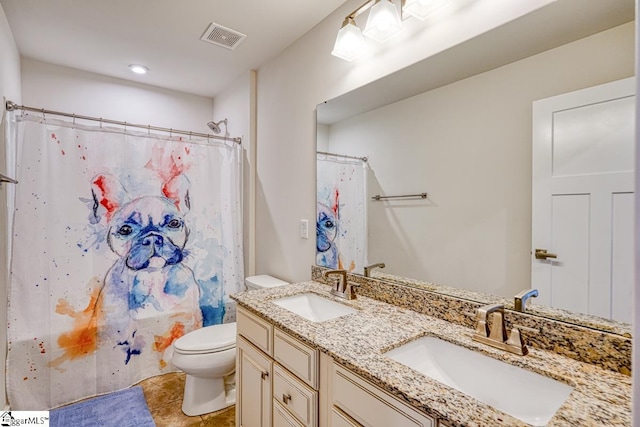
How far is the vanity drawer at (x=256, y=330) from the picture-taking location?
128 cm

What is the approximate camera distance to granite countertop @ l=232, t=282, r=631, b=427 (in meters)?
0.63

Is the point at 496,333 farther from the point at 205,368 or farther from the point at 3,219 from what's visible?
the point at 3,219

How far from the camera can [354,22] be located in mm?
1521

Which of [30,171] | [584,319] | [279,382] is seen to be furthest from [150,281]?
[584,319]

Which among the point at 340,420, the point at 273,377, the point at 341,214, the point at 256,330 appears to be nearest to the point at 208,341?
the point at 256,330

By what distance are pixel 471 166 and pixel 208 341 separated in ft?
6.03

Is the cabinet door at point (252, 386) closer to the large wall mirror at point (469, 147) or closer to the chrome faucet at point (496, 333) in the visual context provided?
the large wall mirror at point (469, 147)

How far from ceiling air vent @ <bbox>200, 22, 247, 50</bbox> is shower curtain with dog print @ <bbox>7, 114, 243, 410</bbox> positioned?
758 mm

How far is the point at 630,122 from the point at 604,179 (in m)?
0.16

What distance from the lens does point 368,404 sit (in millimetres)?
824

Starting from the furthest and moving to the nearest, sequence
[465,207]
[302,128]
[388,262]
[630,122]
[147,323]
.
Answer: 1. [147,323]
2. [302,128]
3. [388,262]
4. [465,207]
5. [630,122]

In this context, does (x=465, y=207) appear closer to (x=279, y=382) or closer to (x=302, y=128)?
(x=279, y=382)

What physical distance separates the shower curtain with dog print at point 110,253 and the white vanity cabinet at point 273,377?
105cm

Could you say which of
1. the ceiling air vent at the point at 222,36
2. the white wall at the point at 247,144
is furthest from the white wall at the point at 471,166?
the white wall at the point at 247,144
